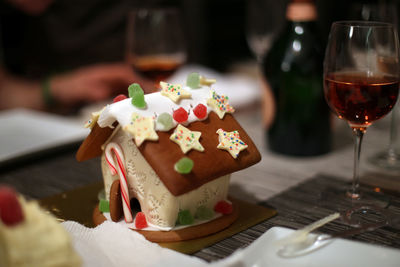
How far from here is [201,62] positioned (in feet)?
10.7

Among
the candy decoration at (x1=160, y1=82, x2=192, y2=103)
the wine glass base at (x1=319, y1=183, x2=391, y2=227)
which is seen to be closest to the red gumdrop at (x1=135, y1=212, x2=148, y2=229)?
the candy decoration at (x1=160, y1=82, x2=192, y2=103)

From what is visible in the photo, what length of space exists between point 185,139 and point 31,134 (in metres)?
0.79

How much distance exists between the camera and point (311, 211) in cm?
89

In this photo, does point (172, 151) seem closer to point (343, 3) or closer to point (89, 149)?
point (89, 149)

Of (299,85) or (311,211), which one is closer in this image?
(311,211)

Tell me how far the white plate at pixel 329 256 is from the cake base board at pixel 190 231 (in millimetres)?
158

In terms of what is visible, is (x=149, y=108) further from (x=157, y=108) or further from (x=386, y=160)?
(x=386, y=160)

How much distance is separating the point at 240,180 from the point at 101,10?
7.25ft

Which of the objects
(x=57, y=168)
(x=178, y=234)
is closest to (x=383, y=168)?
(x=178, y=234)

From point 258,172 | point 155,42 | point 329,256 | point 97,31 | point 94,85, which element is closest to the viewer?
point 329,256

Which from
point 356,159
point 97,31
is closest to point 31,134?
point 356,159

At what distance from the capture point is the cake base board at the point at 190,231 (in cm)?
76

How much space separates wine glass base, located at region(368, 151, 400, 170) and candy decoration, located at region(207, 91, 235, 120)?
1.70 ft

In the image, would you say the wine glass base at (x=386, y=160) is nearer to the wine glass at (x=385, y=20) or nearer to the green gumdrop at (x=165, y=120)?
the wine glass at (x=385, y=20)
